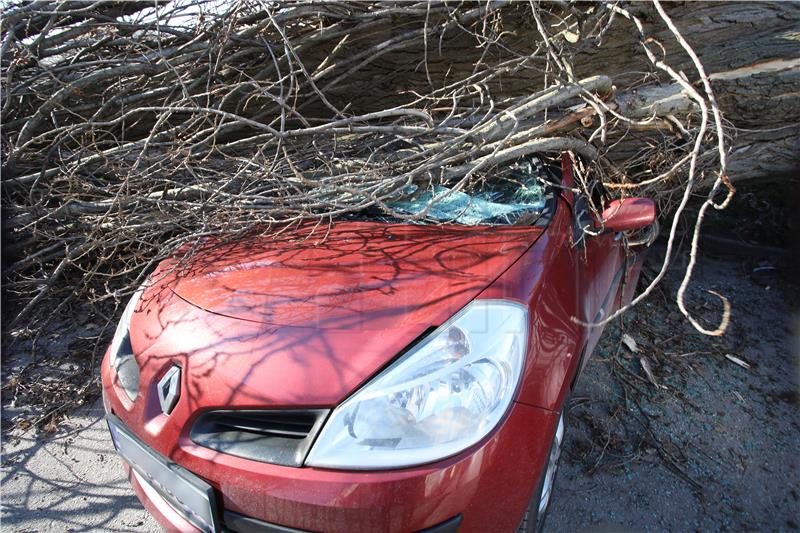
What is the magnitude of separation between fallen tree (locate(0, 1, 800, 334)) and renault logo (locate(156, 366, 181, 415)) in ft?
3.71

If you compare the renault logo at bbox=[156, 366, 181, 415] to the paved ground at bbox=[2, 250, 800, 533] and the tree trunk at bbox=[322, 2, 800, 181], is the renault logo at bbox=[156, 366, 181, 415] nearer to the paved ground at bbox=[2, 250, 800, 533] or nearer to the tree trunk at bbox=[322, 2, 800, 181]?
the paved ground at bbox=[2, 250, 800, 533]

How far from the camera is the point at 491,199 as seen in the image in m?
2.35

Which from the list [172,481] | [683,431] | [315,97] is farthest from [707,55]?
[172,481]

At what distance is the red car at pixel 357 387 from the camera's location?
1300 millimetres

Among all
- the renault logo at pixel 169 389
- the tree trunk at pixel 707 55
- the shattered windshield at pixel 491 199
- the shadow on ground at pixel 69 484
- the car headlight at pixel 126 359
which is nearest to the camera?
the renault logo at pixel 169 389

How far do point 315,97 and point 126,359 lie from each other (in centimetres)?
216

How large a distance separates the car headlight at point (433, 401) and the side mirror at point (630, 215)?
0.95 m

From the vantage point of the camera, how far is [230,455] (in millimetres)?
1380

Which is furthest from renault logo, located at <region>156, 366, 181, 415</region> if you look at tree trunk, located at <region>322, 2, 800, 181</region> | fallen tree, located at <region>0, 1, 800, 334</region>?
tree trunk, located at <region>322, 2, 800, 181</region>

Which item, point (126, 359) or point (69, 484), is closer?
point (126, 359)

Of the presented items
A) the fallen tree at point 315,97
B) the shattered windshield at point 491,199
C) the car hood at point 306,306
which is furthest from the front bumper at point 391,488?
the fallen tree at point 315,97

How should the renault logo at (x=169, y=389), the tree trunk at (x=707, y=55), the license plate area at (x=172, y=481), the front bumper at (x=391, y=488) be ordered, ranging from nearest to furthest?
the front bumper at (x=391, y=488) → the license plate area at (x=172, y=481) → the renault logo at (x=169, y=389) → the tree trunk at (x=707, y=55)

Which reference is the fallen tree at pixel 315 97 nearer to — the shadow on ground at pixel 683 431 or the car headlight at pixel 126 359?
the car headlight at pixel 126 359

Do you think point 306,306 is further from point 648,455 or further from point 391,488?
point 648,455
